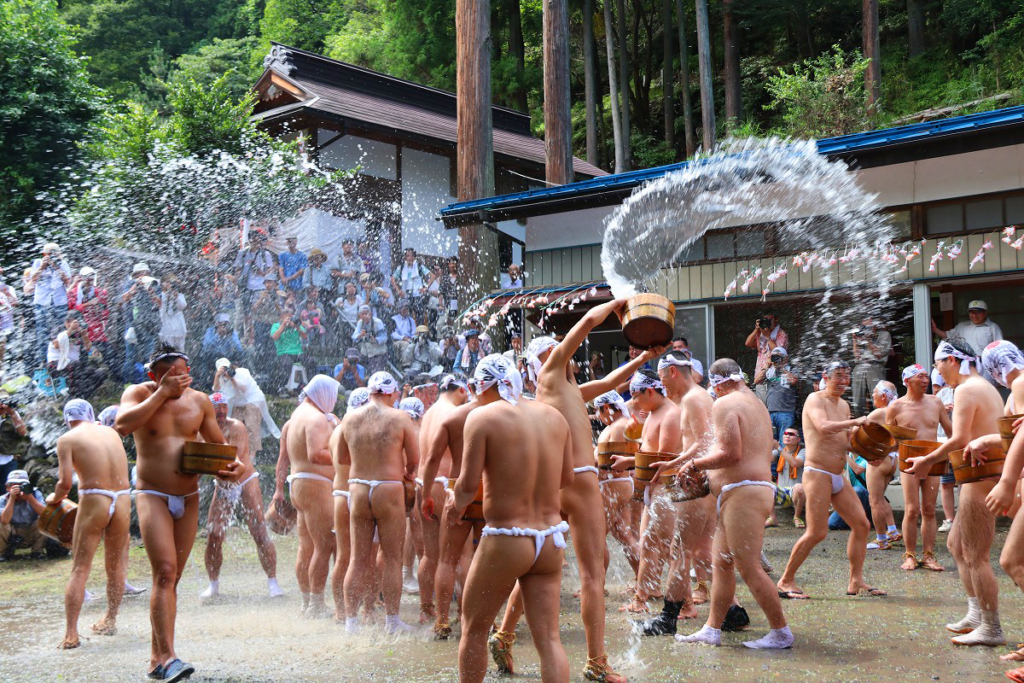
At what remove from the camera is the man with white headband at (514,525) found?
4.39 m

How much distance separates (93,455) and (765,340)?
364 inches

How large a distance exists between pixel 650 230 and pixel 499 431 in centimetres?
947

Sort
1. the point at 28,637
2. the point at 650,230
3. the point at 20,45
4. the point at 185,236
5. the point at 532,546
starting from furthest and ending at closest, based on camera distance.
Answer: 1. the point at 20,45
2. the point at 185,236
3. the point at 650,230
4. the point at 28,637
5. the point at 532,546

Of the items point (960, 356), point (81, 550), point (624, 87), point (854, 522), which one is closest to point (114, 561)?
point (81, 550)

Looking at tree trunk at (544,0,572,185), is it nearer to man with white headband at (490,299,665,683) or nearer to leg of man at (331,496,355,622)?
leg of man at (331,496,355,622)

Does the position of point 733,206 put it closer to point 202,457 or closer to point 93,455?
point 93,455

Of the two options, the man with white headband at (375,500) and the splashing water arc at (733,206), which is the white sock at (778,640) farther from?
the splashing water arc at (733,206)

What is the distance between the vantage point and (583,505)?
557cm

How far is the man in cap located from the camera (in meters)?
13.3

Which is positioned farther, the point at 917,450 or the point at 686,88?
the point at 686,88

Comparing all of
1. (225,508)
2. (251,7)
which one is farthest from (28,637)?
(251,7)

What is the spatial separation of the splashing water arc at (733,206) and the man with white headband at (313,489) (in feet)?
15.9

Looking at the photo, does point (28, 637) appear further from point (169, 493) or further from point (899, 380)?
point (899, 380)

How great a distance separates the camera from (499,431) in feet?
14.8
